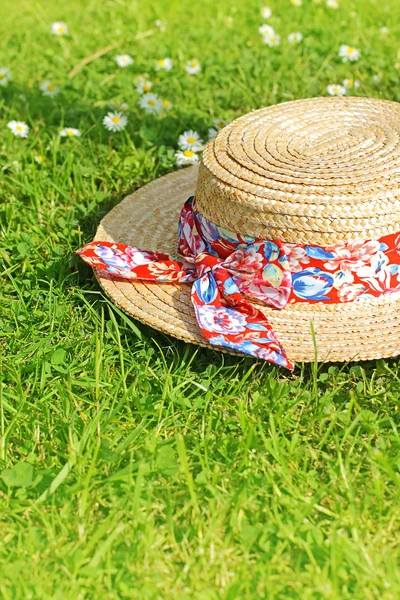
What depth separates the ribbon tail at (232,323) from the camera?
2674 mm

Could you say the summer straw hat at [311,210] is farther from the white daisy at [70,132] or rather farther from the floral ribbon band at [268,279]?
the white daisy at [70,132]

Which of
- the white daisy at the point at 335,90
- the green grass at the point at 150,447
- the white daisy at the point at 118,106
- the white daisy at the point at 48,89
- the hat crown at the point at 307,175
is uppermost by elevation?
the hat crown at the point at 307,175

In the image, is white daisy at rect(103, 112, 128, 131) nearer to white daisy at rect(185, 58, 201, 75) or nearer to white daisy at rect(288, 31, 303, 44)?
white daisy at rect(185, 58, 201, 75)

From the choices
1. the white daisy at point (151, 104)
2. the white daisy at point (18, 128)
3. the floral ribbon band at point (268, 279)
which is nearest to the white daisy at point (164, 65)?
the white daisy at point (151, 104)

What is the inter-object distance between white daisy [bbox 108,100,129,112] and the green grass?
404 millimetres

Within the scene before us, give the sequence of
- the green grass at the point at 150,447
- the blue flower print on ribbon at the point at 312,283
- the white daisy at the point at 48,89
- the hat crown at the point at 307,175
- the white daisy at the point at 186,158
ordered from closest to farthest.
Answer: the green grass at the point at 150,447, the hat crown at the point at 307,175, the blue flower print on ribbon at the point at 312,283, the white daisy at the point at 186,158, the white daisy at the point at 48,89

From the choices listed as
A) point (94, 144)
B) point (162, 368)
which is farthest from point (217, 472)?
point (94, 144)

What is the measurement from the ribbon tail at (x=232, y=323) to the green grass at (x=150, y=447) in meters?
0.15

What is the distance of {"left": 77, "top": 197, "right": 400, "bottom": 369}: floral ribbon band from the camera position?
107 inches

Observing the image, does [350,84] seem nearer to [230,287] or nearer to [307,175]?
[307,175]

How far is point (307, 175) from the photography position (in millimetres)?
2732

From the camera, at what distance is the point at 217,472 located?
7.91ft

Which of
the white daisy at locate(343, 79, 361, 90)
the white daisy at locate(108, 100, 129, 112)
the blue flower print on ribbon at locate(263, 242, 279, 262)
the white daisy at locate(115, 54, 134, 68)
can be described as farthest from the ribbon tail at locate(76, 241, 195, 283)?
the white daisy at locate(115, 54, 134, 68)

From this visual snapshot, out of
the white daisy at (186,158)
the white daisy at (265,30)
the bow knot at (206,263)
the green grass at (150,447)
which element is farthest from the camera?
the white daisy at (265,30)
